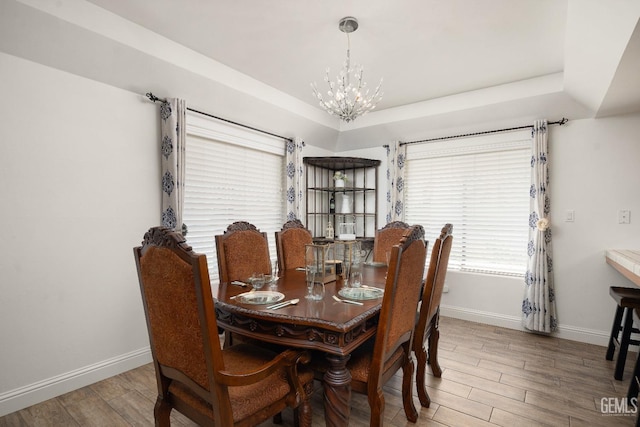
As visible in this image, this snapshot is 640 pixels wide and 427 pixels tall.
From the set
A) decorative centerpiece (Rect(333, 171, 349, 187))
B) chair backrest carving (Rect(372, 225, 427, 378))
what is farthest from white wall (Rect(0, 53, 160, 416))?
decorative centerpiece (Rect(333, 171, 349, 187))

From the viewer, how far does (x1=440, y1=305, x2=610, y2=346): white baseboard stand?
3.08 metres

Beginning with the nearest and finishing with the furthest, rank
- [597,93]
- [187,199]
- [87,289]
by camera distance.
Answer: [87,289] → [597,93] → [187,199]

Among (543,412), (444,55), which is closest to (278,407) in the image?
(543,412)

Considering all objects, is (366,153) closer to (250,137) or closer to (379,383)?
(250,137)

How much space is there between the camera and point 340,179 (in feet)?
14.6

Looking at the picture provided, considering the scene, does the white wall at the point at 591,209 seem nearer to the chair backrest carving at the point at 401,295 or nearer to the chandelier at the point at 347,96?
the chandelier at the point at 347,96

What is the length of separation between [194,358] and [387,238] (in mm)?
2431

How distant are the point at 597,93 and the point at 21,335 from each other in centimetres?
458

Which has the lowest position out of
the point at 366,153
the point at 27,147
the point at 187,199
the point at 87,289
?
the point at 87,289

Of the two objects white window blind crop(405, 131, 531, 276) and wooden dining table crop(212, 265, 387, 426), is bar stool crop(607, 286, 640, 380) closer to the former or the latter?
white window blind crop(405, 131, 531, 276)

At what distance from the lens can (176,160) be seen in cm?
274

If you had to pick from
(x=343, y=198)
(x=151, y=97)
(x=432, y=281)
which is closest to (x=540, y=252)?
(x=432, y=281)

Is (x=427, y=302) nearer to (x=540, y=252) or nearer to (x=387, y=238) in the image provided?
(x=387, y=238)

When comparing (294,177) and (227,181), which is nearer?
(227,181)
